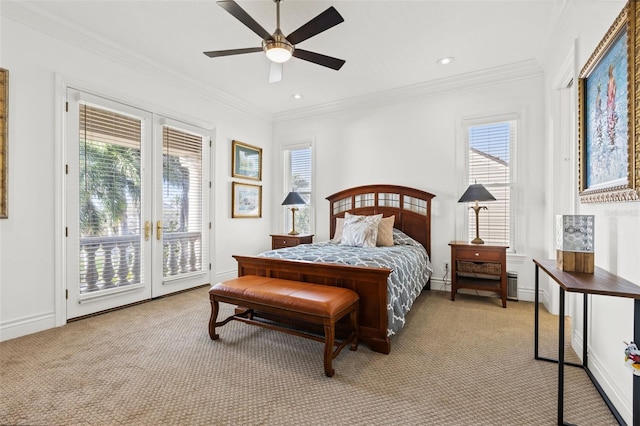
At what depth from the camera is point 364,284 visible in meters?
2.61

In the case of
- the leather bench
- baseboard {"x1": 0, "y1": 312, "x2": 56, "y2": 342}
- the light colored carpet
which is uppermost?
the leather bench

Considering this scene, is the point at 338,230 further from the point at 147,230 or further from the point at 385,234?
the point at 147,230

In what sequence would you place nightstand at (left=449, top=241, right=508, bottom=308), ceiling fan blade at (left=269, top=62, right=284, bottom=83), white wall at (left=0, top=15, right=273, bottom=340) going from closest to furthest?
white wall at (left=0, top=15, right=273, bottom=340)
ceiling fan blade at (left=269, top=62, right=284, bottom=83)
nightstand at (left=449, top=241, right=508, bottom=308)

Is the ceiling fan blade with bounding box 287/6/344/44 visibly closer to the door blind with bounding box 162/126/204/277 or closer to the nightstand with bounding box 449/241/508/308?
the door blind with bounding box 162/126/204/277

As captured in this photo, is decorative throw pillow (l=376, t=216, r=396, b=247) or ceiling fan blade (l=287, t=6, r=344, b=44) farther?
decorative throw pillow (l=376, t=216, r=396, b=247)

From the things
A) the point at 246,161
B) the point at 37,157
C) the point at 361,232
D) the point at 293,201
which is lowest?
the point at 361,232

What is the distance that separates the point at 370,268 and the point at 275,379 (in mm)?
1076

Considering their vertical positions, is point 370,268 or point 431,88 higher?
point 431,88

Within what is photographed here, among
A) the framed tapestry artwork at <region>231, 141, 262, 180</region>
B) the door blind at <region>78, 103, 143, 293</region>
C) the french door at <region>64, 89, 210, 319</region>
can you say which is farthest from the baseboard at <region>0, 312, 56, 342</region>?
the framed tapestry artwork at <region>231, 141, 262, 180</region>

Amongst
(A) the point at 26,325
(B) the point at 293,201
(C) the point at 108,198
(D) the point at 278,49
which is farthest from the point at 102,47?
(B) the point at 293,201

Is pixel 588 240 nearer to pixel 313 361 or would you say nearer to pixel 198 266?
pixel 313 361

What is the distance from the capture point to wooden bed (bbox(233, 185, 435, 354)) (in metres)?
2.52

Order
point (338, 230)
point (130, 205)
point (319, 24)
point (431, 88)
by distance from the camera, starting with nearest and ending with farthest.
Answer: point (319, 24) < point (130, 205) < point (431, 88) < point (338, 230)

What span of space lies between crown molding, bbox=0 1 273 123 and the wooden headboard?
2408 millimetres
